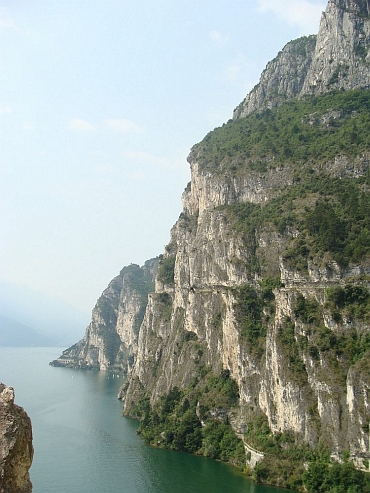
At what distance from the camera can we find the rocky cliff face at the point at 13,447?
8164 mm

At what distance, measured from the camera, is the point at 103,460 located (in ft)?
150

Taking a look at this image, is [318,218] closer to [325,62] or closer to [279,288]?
[279,288]

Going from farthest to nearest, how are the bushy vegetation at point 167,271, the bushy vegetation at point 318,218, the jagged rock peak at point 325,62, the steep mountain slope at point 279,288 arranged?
the bushy vegetation at point 167,271 < the jagged rock peak at point 325,62 < the bushy vegetation at point 318,218 < the steep mountain slope at point 279,288

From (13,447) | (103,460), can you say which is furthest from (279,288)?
(13,447)

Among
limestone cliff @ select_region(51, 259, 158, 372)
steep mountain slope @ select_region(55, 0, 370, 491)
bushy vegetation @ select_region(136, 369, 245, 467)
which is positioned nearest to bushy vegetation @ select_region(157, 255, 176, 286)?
steep mountain slope @ select_region(55, 0, 370, 491)

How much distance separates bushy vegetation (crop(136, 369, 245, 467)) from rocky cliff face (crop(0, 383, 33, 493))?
120 ft

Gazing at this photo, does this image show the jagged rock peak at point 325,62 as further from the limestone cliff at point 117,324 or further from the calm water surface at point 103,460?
the limestone cliff at point 117,324

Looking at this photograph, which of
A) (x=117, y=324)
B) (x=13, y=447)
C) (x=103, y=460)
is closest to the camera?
(x=13, y=447)

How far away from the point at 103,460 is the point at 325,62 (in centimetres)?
5895

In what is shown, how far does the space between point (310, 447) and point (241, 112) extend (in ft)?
204

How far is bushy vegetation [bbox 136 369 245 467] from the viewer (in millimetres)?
45406

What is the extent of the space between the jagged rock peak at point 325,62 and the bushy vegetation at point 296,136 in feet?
9.40

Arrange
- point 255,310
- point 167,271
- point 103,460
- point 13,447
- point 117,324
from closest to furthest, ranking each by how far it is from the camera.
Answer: point 13,447
point 103,460
point 255,310
point 167,271
point 117,324

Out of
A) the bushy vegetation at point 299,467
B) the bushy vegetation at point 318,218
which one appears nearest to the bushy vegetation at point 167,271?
the bushy vegetation at point 318,218
